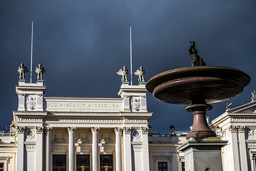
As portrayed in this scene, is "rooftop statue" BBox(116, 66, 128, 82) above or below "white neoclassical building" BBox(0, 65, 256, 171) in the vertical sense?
above

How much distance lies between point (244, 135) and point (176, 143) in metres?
6.62

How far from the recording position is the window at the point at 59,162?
41750 millimetres

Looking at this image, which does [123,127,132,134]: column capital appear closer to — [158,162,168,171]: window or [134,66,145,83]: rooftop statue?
[158,162,168,171]: window

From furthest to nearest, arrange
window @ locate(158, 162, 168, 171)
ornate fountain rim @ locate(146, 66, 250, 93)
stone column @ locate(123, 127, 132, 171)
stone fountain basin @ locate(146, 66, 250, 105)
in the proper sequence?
window @ locate(158, 162, 168, 171) → stone column @ locate(123, 127, 132, 171) → stone fountain basin @ locate(146, 66, 250, 105) → ornate fountain rim @ locate(146, 66, 250, 93)

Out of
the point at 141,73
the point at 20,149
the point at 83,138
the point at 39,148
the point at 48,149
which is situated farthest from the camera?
the point at 141,73

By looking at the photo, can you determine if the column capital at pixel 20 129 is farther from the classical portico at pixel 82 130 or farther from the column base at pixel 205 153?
the column base at pixel 205 153

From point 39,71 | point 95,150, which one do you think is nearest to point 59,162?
point 95,150

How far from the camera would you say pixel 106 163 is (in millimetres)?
42875

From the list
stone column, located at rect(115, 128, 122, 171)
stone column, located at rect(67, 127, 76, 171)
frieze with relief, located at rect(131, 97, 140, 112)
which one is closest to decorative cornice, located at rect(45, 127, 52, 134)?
stone column, located at rect(67, 127, 76, 171)

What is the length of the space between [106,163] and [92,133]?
322cm

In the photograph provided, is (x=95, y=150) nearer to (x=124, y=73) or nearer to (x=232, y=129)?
(x=124, y=73)

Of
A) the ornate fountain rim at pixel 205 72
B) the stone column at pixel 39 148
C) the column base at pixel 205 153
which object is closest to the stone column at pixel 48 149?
the stone column at pixel 39 148

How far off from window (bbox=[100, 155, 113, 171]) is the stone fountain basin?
1069 inches

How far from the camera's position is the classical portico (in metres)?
41.0
